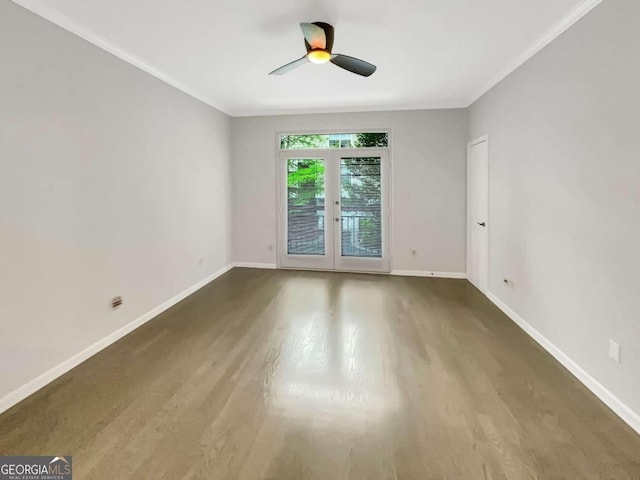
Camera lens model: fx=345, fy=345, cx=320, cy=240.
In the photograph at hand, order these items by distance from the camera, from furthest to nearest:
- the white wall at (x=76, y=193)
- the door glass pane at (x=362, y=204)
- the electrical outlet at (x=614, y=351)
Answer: the door glass pane at (x=362, y=204) < the white wall at (x=76, y=193) < the electrical outlet at (x=614, y=351)

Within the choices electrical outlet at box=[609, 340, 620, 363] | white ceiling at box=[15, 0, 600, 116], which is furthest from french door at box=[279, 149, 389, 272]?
electrical outlet at box=[609, 340, 620, 363]

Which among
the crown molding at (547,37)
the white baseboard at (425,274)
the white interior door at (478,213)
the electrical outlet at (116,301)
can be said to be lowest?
the white baseboard at (425,274)

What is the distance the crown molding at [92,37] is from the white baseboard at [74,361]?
2.47 meters

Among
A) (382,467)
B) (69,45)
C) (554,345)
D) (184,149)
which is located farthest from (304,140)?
(382,467)

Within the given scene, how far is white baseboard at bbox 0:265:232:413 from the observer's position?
Answer: 7.14 feet

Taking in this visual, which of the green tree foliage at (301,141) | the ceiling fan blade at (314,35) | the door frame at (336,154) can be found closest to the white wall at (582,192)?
the ceiling fan blade at (314,35)

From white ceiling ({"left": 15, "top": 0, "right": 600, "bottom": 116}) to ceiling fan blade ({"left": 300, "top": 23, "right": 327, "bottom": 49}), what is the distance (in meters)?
0.13

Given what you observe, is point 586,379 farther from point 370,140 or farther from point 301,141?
point 301,141

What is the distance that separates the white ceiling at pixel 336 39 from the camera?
2.43m

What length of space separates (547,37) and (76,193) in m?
3.98

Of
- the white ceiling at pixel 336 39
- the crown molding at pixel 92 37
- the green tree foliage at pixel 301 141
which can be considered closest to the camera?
the crown molding at pixel 92 37

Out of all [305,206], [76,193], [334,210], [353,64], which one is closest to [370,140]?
[334,210]

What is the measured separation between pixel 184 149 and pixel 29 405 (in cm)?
306

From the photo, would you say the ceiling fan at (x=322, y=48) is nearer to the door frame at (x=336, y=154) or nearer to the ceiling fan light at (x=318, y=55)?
the ceiling fan light at (x=318, y=55)
